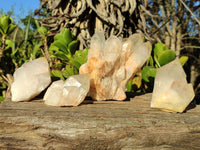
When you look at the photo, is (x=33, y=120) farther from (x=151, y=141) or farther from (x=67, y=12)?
(x=67, y=12)

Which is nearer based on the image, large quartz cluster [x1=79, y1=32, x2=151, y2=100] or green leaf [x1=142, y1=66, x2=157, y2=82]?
large quartz cluster [x1=79, y1=32, x2=151, y2=100]

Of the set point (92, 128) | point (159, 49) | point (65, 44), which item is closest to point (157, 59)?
point (159, 49)

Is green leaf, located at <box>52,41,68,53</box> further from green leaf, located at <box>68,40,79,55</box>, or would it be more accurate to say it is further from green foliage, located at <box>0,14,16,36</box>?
green foliage, located at <box>0,14,16,36</box>

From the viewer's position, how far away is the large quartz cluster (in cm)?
90

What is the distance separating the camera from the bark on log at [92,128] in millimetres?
640

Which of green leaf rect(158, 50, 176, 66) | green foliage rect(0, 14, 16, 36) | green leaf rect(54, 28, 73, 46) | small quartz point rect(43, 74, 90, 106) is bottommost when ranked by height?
small quartz point rect(43, 74, 90, 106)

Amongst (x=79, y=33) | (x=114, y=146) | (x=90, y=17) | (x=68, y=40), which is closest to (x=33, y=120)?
(x=114, y=146)

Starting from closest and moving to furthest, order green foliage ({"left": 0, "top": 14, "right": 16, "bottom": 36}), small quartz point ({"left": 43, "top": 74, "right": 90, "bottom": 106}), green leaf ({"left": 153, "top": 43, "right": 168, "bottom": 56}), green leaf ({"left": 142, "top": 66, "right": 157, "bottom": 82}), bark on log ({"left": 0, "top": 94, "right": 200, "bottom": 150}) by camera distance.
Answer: bark on log ({"left": 0, "top": 94, "right": 200, "bottom": 150}) < small quartz point ({"left": 43, "top": 74, "right": 90, "bottom": 106}) < green leaf ({"left": 142, "top": 66, "right": 157, "bottom": 82}) < green leaf ({"left": 153, "top": 43, "right": 168, "bottom": 56}) < green foliage ({"left": 0, "top": 14, "right": 16, "bottom": 36})

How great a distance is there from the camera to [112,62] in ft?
2.92

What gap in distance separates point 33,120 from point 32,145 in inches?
3.1

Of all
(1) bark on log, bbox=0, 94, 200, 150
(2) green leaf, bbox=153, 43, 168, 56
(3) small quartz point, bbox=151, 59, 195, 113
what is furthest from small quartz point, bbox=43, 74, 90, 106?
(2) green leaf, bbox=153, 43, 168, 56

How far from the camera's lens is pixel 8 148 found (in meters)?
0.63

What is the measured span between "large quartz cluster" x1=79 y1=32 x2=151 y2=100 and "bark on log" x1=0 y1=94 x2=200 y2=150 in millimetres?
160

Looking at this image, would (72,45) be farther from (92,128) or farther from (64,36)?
(92,128)
